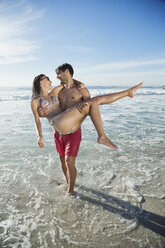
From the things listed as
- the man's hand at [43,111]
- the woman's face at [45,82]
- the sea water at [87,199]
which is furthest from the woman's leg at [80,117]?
the sea water at [87,199]

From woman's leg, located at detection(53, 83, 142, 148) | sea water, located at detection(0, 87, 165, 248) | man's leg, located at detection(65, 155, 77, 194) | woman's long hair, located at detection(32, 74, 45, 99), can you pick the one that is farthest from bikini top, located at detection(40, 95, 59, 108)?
sea water, located at detection(0, 87, 165, 248)

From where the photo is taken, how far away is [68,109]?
271cm

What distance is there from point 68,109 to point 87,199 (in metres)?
1.57

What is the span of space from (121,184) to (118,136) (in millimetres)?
2990

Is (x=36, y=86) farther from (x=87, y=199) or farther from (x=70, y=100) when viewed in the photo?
(x=87, y=199)

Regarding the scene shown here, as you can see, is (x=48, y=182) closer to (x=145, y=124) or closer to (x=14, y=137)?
(x=14, y=137)

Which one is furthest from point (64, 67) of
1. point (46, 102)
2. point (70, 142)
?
point (70, 142)

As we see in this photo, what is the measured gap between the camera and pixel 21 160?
4461mm

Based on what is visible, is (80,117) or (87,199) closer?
(80,117)

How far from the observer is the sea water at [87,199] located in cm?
228

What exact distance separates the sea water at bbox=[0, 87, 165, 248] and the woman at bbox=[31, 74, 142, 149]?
39.2 inches

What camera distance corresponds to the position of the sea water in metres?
Result: 2.28

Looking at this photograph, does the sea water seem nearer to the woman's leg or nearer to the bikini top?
the woman's leg

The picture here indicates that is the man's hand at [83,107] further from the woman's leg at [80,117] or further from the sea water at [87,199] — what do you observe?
the sea water at [87,199]
